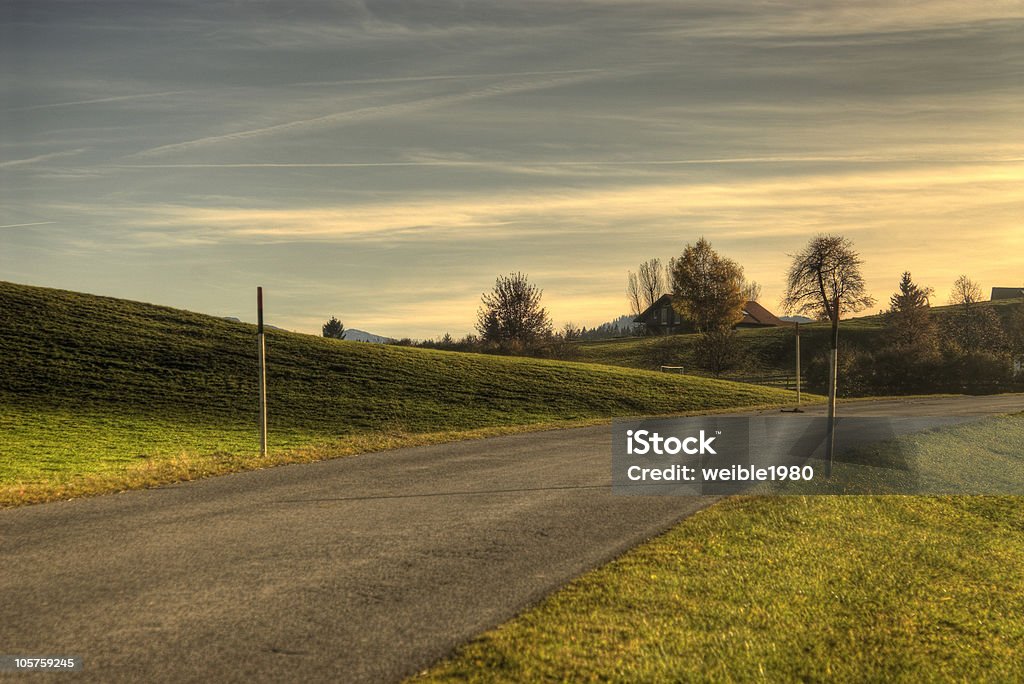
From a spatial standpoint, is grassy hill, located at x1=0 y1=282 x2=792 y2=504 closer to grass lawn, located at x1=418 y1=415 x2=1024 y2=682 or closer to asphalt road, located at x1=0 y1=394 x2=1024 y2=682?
asphalt road, located at x1=0 y1=394 x2=1024 y2=682

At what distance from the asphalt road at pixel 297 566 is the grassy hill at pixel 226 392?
11.7 ft

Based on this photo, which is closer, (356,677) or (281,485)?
(356,677)

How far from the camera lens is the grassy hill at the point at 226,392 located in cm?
2297

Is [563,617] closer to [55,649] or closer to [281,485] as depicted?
[55,649]

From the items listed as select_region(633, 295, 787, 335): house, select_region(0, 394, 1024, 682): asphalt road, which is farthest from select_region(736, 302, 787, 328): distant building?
select_region(0, 394, 1024, 682): asphalt road

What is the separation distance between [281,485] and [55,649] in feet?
23.6

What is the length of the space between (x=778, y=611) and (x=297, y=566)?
185 inches

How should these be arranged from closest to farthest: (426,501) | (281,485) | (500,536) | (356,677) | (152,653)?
(356,677) → (152,653) → (500,536) → (426,501) → (281,485)

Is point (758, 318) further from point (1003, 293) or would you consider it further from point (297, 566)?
point (297, 566)

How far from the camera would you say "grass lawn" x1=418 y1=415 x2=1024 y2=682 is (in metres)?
6.03

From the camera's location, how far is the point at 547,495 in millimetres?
12398

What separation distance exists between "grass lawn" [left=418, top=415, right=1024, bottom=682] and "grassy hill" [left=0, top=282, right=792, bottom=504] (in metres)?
9.27

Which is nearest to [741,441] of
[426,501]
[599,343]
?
[426,501]

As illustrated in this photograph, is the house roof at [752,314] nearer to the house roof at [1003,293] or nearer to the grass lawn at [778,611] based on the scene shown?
the house roof at [1003,293]
